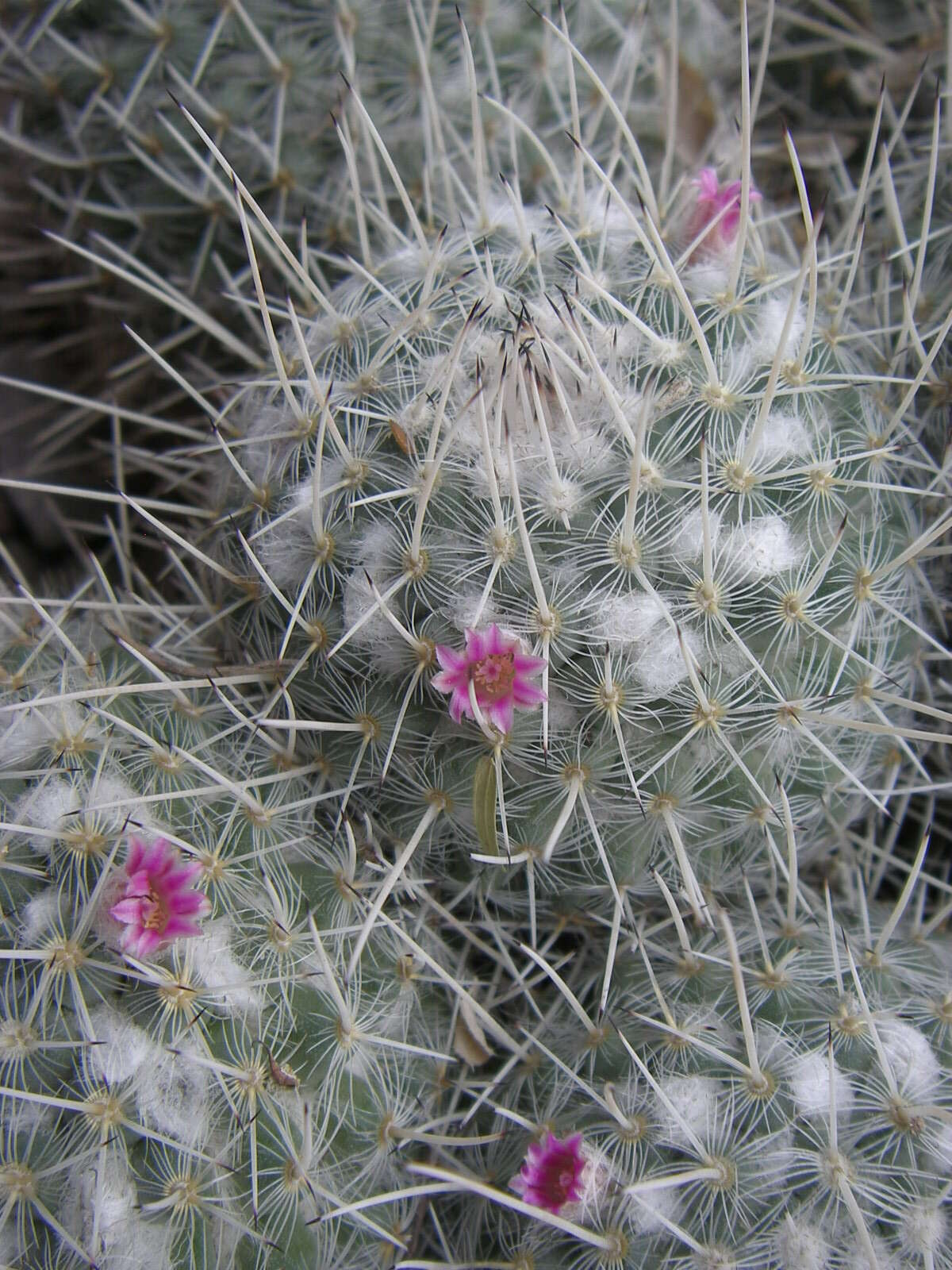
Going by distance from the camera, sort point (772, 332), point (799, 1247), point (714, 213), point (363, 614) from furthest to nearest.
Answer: point (714, 213) → point (772, 332) → point (363, 614) → point (799, 1247)

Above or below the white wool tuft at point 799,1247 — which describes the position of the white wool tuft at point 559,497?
above

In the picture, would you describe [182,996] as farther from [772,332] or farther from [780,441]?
[772,332]

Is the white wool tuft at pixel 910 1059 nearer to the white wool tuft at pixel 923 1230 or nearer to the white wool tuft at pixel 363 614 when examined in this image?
the white wool tuft at pixel 923 1230

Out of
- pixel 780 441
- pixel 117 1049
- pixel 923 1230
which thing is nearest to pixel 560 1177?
pixel 923 1230

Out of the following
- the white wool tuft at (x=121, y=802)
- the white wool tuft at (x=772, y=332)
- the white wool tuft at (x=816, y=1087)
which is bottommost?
the white wool tuft at (x=816, y=1087)

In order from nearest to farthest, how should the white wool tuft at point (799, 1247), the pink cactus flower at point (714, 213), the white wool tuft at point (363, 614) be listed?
the white wool tuft at point (799, 1247)
the white wool tuft at point (363, 614)
the pink cactus flower at point (714, 213)

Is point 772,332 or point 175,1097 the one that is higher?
point 772,332

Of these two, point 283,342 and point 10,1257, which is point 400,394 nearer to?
point 283,342

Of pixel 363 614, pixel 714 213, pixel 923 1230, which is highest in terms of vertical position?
pixel 714 213

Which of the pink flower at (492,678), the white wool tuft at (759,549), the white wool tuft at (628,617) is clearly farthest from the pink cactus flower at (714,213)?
the pink flower at (492,678)
